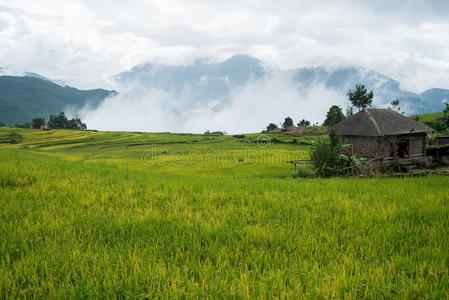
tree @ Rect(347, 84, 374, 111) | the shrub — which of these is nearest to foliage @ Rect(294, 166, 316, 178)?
the shrub

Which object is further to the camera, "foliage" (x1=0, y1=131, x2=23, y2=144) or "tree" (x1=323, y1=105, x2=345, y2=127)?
"tree" (x1=323, y1=105, x2=345, y2=127)

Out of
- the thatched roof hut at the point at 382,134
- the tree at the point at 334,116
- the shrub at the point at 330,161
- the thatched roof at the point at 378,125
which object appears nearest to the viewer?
the shrub at the point at 330,161

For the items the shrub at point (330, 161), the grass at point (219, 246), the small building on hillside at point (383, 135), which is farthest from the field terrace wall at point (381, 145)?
the grass at point (219, 246)

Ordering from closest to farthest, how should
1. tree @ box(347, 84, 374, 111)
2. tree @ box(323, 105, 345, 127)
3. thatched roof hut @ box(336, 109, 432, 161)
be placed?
thatched roof hut @ box(336, 109, 432, 161) < tree @ box(323, 105, 345, 127) < tree @ box(347, 84, 374, 111)

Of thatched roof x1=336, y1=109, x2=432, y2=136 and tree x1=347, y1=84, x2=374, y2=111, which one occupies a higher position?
tree x1=347, y1=84, x2=374, y2=111

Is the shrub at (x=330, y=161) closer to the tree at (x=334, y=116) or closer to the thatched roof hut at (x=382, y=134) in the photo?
the thatched roof hut at (x=382, y=134)

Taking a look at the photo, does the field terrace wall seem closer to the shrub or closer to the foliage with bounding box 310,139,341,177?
the shrub

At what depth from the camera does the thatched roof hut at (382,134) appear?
30031 mm

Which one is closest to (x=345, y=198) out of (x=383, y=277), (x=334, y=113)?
(x=383, y=277)

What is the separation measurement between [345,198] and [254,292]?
698 centimetres

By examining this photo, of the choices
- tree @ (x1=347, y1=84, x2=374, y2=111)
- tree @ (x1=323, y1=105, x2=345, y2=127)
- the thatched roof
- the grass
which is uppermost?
tree @ (x1=347, y1=84, x2=374, y2=111)

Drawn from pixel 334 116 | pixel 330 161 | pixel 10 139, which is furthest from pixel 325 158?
pixel 10 139

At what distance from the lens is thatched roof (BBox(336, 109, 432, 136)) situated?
29891 mm

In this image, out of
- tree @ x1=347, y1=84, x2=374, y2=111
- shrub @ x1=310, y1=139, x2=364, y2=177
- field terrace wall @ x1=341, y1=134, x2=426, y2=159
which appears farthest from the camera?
tree @ x1=347, y1=84, x2=374, y2=111
